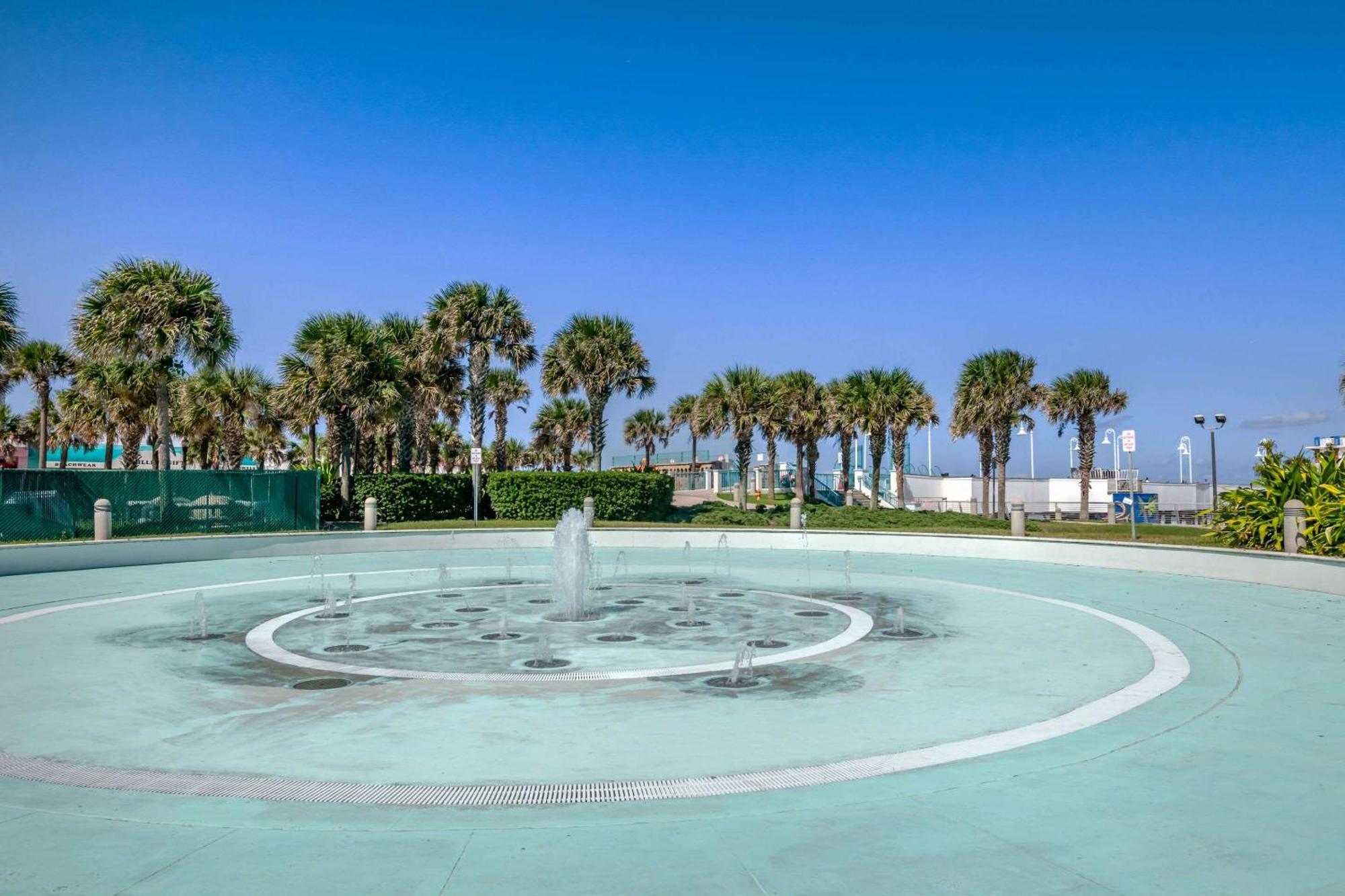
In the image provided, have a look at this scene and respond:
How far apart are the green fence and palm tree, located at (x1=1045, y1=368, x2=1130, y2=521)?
39.2 metres

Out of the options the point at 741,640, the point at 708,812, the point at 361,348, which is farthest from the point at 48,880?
the point at 361,348

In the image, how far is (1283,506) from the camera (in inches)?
822

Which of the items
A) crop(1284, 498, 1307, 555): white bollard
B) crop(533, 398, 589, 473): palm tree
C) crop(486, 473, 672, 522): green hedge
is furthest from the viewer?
crop(533, 398, 589, 473): palm tree

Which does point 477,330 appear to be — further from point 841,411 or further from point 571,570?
point 571,570

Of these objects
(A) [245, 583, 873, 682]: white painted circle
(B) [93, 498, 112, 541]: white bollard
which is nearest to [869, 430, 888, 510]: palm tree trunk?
(B) [93, 498, 112, 541]: white bollard

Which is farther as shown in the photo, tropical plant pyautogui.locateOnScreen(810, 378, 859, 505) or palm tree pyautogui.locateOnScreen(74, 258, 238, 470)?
tropical plant pyautogui.locateOnScreen(810, 378, 859, 505)

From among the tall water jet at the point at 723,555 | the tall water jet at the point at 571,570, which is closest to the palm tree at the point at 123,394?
the tall water jet at the point at 723,555

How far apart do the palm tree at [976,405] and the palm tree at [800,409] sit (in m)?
6.98

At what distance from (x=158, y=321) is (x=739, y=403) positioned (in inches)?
1025

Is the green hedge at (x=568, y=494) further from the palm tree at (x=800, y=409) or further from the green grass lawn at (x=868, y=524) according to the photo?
the palm tree at (x=800, y=409)

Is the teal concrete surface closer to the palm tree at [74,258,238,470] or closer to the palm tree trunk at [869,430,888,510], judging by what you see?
the palm tree at [74,258,238,470]

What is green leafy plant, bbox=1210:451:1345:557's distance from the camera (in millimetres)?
18984

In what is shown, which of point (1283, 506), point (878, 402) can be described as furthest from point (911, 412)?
point (1283, 506)

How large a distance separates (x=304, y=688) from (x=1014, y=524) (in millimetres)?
22385
